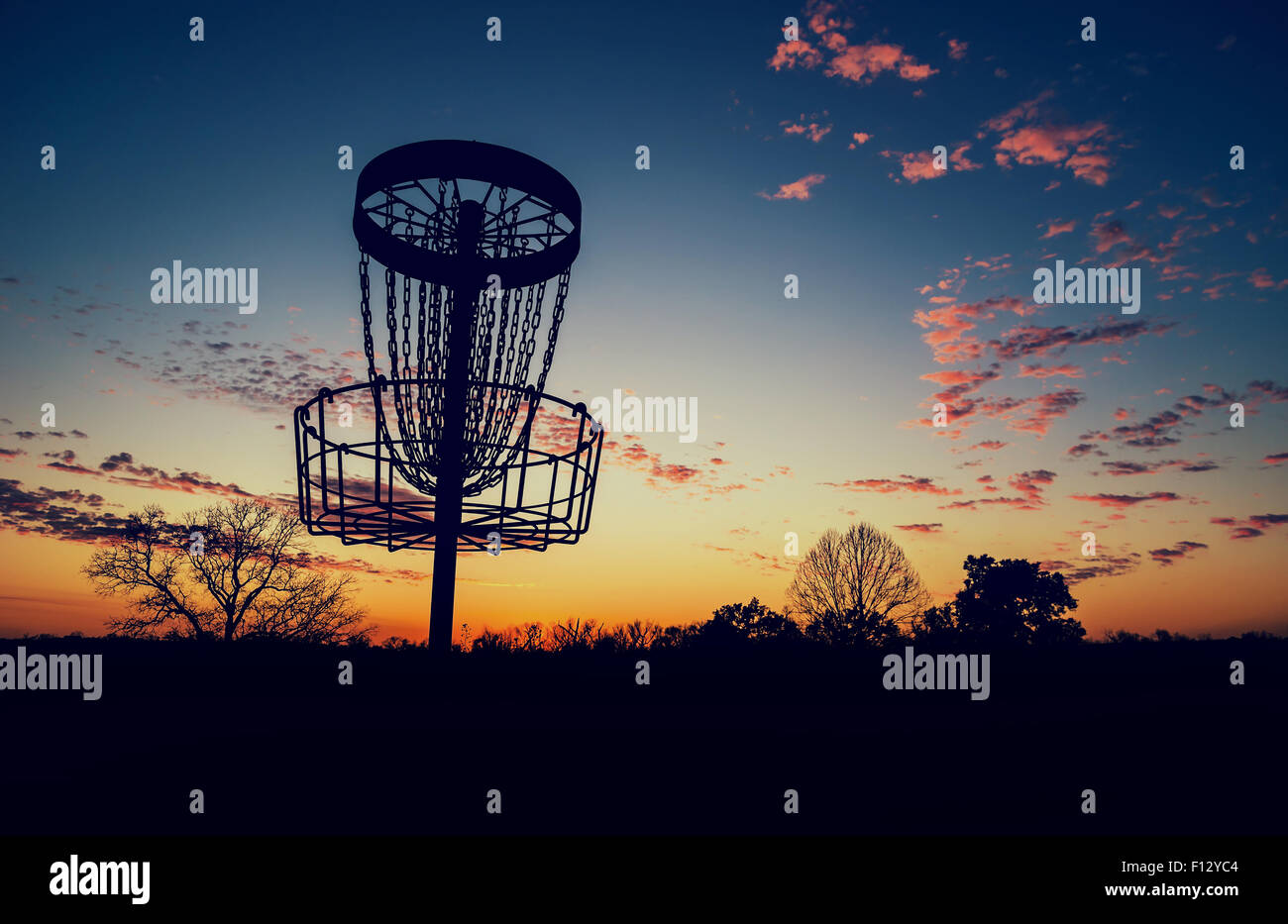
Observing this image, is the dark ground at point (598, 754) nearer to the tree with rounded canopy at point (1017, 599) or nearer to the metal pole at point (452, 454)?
the metal pole at point (452, 454)

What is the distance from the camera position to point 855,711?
5.39 metres

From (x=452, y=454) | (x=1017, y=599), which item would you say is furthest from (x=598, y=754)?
(x=1017, y=599)

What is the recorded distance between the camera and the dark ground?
4.01m

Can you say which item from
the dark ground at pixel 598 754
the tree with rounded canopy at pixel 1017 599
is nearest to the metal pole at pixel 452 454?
the dark ground at pixel 598 754

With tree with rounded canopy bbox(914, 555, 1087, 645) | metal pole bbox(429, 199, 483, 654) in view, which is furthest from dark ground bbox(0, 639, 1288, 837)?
tree with rounded canopy bbox(914, 555, 1087, 645)

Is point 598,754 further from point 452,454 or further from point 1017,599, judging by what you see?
point 1017,599

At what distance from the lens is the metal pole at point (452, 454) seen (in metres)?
3.97

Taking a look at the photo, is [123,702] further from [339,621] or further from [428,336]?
[339,621]

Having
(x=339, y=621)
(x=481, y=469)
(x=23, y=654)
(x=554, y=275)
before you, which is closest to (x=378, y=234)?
(x=554, y=275)

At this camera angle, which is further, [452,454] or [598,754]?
[598,754]

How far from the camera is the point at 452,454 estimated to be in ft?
13.3

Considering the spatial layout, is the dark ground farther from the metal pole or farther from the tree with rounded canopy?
the tree with rounded canopy

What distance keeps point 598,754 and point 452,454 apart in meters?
2.27

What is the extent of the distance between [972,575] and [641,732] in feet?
131
